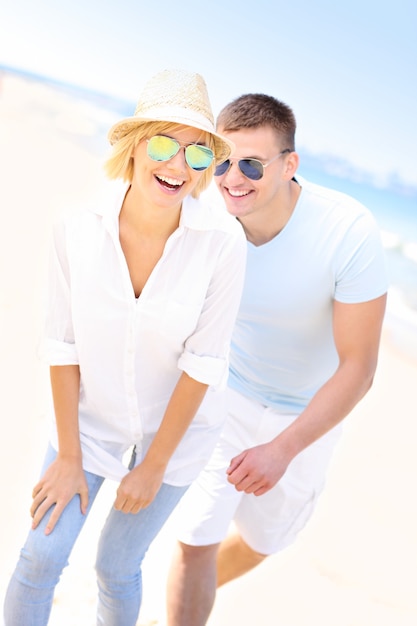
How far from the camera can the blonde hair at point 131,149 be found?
2228 mm

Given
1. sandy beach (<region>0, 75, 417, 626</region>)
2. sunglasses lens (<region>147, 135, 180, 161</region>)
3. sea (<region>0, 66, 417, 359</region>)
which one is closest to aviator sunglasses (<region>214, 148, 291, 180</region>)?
sunglasses lens (<region>147, 135, 180, 161</region>)

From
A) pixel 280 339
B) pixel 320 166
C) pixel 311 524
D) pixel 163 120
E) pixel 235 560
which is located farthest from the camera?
pixel 320 166

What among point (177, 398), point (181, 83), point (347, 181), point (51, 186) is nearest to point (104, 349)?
point (177, 398)

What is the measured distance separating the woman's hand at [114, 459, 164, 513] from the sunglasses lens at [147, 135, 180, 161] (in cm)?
87

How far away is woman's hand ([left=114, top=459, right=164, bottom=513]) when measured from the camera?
2367mm

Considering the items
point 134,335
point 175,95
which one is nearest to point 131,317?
point 134,335

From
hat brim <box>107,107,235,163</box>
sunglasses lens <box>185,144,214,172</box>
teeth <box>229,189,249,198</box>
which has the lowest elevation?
teeth <box>229,189,249,198</box>

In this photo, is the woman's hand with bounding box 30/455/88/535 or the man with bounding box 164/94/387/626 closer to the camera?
the woman's hand with bounding box 30/455/88/535

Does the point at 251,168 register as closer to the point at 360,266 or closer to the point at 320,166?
the point at 360,266

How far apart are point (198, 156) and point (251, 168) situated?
2.44ft

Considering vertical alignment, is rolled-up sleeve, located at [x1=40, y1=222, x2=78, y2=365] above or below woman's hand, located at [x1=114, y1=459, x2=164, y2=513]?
above

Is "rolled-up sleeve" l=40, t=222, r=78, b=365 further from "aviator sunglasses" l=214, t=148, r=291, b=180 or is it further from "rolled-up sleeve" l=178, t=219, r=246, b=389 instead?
"aviator sunglasses" l=214, t=148, r=291, b=180

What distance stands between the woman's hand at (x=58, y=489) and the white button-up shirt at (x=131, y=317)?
0.07m

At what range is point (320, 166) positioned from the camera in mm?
28969
